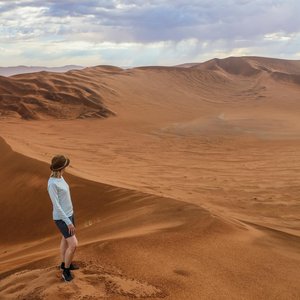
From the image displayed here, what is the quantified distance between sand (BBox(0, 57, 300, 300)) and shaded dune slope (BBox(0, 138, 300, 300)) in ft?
0.04

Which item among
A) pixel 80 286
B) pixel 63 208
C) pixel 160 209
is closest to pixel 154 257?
pixel 80 286

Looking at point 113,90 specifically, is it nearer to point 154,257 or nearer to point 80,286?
point 154,257

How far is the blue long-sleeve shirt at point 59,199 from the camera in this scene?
3.98 meters

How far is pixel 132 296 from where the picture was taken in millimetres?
3859

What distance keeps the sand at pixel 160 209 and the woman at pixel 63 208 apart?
210 mm

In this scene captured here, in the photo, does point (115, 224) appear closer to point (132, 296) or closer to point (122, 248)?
point (122, 248)

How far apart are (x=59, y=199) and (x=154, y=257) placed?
51.3 inches

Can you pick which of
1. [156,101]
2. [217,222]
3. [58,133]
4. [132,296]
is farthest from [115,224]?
[156,101]

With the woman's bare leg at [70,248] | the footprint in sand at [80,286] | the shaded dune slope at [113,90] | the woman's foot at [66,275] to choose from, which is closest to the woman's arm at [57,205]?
the woman's bare leg at [70,248]

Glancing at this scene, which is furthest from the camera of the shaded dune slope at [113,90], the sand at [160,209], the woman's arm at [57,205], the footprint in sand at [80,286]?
the shaded dune slope at [113,90]

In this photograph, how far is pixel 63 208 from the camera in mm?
4066

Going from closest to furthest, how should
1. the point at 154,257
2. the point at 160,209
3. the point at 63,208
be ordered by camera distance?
the point at 63,208 < the point at 154,257 < the point at 160,209

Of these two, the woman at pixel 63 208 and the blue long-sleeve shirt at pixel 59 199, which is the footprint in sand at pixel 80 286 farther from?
the blue long-sleeve shirt at pixel 59 199

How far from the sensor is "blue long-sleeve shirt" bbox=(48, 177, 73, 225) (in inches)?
157
